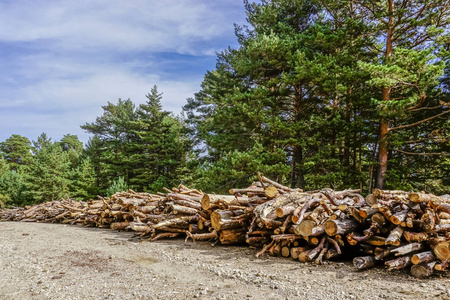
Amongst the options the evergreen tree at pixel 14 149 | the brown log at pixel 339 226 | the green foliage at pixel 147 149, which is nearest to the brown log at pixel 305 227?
the brown log at pixel 339 226

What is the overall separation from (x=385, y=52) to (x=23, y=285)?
50.0ft

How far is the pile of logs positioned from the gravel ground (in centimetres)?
21

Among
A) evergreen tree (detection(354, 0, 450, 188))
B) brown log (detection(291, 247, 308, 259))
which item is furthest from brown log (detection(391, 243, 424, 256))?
evergreen tree (detection(354, 0, 450, 188))

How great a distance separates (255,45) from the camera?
13.7 metres

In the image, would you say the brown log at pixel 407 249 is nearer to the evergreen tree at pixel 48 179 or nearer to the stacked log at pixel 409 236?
the stacked log at pixel 409 236

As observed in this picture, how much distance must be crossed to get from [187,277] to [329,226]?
2.12m

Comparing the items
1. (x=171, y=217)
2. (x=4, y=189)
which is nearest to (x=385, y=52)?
(x=171, y=217)

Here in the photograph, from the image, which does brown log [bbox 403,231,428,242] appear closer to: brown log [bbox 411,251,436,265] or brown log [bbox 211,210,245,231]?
brown log [bbox 411,251,436,265]

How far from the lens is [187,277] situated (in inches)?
128

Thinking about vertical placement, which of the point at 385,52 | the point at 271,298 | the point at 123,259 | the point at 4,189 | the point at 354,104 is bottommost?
the point at 4,189

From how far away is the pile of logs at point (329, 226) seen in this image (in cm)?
315

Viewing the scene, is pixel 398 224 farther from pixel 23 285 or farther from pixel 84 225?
pixel 84 225

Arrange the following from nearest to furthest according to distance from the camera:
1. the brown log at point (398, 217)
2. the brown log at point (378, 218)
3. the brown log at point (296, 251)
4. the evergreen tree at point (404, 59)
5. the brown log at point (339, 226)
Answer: the brown log at point (398, 217)
the brown log at point (378, 218)
the brown log at point (339, 226)
the brown log at point (296, 251)
the evergreen tree at point (404, 59)

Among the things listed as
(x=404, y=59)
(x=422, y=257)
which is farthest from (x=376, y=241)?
(x=404, y=59)
